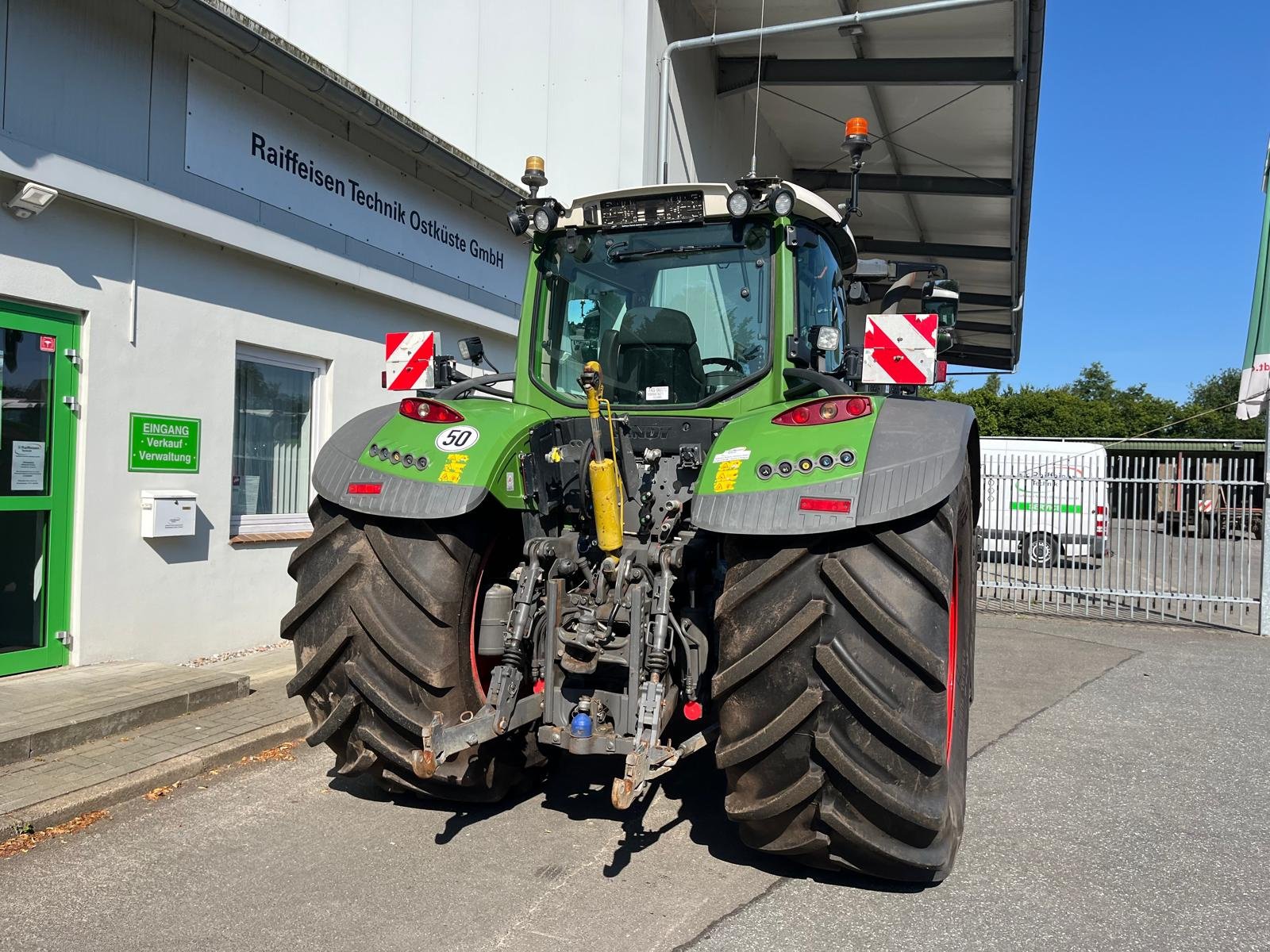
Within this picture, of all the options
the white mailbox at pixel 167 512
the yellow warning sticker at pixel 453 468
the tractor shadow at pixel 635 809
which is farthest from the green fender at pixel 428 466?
the white mailbox at pixel 167 512

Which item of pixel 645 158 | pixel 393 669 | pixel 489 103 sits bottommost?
pixel 393 669

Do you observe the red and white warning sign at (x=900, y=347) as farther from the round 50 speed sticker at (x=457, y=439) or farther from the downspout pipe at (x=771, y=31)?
the downspout pipe at (x=771, y=31)

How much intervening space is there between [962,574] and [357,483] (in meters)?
2.50

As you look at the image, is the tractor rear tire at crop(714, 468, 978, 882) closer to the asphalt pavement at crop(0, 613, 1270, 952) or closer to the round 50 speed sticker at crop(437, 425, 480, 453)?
the asphalt pavement at crop(0, 613, 1270, 952)

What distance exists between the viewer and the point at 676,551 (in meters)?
3.68

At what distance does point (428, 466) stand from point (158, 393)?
11.5ft

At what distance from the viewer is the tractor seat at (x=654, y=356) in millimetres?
4316

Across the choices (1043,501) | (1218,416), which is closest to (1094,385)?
(1218,416)

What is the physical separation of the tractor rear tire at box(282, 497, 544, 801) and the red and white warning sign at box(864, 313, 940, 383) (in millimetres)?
1789

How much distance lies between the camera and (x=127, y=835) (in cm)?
392

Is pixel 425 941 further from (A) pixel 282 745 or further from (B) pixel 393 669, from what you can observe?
(A) pixel 282 745

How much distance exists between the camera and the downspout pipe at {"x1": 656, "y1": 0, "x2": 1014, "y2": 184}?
923cm

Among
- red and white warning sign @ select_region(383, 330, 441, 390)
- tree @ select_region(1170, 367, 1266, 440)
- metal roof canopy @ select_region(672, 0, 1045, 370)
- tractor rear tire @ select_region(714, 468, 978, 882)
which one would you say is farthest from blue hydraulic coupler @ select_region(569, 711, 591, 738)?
tree @ select_region(1170, 367, 1266, 440)

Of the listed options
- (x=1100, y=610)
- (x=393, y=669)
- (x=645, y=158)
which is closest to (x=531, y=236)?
(x=393, y=669)
